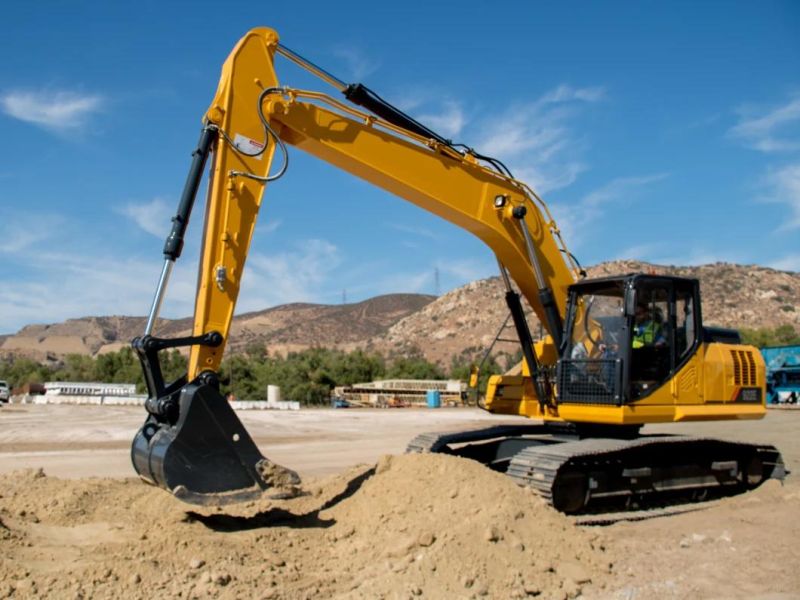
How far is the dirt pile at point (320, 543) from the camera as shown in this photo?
17.6ft

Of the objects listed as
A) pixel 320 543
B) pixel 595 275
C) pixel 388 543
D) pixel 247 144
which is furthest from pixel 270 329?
pixel 388 543

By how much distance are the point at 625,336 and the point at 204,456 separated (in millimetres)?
5000

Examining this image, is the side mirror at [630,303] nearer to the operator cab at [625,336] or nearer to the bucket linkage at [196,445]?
the operator cab at [625,336]

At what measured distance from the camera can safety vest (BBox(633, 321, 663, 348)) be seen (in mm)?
8727

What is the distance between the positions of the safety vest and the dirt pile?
249 cm

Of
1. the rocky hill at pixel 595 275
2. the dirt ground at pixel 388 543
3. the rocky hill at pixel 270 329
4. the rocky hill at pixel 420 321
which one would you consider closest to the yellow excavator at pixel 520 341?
the dirt ground at pixel 388 543

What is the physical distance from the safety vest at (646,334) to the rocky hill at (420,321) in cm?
3571

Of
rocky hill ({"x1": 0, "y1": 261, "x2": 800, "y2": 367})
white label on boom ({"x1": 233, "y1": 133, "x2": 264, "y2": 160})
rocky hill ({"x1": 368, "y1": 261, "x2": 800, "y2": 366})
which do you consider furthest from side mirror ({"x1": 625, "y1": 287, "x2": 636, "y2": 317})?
rocky hill ({"x1": 368, "y1": 261, "x2": 800, "y2": 366})

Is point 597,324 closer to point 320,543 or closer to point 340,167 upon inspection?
point 340,167

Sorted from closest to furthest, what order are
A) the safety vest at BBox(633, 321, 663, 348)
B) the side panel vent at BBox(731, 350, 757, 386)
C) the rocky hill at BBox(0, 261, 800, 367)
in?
the safety vest at BBox(633, 321, 663, 348)
the side panel vent at BBox(731, 350, 757, 386)
the rocky hill at BBox(0, 261, 800, 367)

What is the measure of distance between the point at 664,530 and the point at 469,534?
2.80 meters

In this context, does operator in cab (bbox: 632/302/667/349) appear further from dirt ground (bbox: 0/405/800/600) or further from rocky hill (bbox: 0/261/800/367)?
rocky hill (bbox: 0/261/800/367)

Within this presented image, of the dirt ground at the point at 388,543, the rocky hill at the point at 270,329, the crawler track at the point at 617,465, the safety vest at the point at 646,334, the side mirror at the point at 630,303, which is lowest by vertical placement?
the dirt ground at the point at 388,543

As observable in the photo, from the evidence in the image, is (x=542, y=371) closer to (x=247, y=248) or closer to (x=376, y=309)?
(x=247, y=248)
